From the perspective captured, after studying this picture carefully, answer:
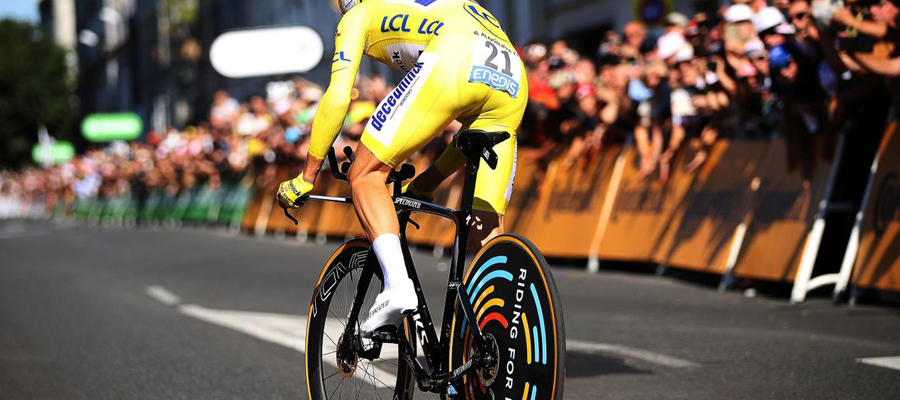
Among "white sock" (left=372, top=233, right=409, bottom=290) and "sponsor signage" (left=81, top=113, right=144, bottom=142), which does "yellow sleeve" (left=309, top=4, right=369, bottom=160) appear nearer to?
"white sock" (left=372, top=233, right=409, bottom=290)

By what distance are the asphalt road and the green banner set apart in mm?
74114

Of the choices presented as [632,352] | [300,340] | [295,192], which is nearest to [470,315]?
[295,192]

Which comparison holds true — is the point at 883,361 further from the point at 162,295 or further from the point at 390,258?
the point at 162,295

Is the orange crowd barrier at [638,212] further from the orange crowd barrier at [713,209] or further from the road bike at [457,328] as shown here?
the road bike at [457,328]

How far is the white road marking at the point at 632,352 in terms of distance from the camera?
672 cm

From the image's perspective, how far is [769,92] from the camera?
35.9ft

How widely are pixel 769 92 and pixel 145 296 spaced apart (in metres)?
6.03

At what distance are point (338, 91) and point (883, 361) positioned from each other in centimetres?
344

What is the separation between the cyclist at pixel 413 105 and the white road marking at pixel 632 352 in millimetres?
2291

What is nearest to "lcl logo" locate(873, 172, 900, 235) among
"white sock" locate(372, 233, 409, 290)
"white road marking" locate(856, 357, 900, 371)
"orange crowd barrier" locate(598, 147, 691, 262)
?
"white road marking" locate(856, 357, 900, 371)

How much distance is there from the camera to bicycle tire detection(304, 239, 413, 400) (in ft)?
15.7

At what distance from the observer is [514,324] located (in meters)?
4.10

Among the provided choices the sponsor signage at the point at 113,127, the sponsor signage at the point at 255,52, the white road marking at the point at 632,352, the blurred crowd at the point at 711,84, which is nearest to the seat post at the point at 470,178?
the blurred crowd at the point at 711,84

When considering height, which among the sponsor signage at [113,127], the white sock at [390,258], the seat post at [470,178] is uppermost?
the seat post at [470,178]
